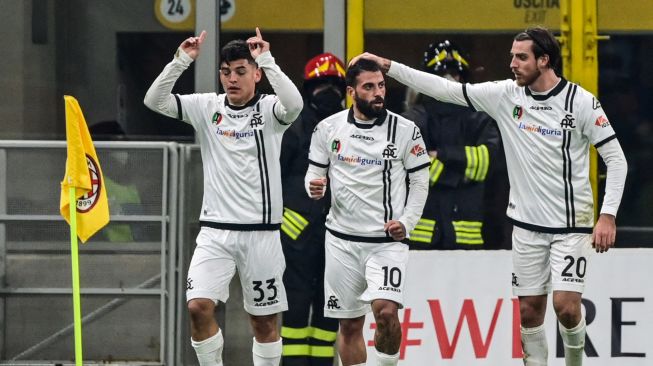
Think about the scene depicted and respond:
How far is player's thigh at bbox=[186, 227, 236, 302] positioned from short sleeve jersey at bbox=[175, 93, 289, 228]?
11 cm

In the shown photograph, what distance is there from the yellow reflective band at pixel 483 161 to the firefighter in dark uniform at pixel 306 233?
3.22 feet

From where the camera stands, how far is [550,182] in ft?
31.0

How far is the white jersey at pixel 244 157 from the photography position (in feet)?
31.3

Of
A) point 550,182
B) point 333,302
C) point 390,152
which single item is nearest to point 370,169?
point 390,152

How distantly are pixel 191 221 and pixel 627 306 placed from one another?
9.91ft

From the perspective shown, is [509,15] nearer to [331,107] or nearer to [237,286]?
[331,107]

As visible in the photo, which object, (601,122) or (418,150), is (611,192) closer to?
(601,122)

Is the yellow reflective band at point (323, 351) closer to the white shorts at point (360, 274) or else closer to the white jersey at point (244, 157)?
the white shorts at point (360, 274)

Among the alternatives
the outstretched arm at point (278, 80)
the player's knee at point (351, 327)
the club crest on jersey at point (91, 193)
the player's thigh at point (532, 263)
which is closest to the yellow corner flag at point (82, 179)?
the club crest on jersey at point (91, 193)

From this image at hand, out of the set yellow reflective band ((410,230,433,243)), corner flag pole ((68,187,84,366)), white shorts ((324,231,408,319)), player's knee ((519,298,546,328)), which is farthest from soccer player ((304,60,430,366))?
corner flag pole ((68,187,84,366))

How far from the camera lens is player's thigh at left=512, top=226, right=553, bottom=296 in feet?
31.3

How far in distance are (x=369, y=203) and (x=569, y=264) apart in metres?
1.22

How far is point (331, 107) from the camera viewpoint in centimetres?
1074

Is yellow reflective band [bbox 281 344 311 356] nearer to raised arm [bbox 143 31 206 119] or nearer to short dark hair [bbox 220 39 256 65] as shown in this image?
raised arm [bbox 143 31 206 119]
